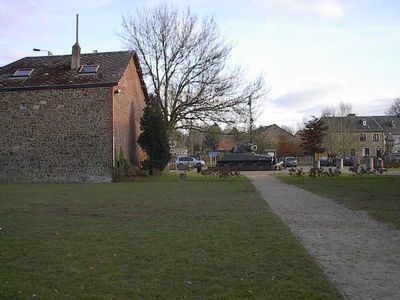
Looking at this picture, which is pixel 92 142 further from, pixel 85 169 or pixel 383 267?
pixel 383 267

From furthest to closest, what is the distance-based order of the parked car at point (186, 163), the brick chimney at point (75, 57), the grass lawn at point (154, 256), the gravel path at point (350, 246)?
1. the parked car at point (186, 163)
2. the brick chimney at point (75, 57)
3. the gravel path at point (350, 246)
4. the grass lawn at point (154, 256)

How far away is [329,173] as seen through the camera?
30.7 metres

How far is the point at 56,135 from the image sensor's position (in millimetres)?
29156

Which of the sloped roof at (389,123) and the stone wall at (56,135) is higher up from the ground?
the sloped roof at (389,123)

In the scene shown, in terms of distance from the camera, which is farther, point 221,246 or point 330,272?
point 221,246

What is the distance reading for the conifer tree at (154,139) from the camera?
108 feet

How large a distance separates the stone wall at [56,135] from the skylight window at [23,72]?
160 centimetres

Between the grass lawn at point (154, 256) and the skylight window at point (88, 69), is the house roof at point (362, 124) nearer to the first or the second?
the skylight window at point (88, 69)

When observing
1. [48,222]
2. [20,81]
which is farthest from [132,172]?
[48,222]

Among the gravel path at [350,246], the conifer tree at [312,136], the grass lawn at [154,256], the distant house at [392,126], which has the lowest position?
the gravel path at [350,246]

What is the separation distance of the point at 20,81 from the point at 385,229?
84.2ft

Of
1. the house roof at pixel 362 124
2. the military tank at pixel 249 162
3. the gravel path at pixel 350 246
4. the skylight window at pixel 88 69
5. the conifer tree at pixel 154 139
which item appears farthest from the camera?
the house roof at pixel 362 124

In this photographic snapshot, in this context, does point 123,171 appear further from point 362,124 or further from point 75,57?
point 362,124

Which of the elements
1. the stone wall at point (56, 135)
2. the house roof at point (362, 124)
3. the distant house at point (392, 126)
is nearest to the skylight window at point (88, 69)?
the stone wall at point (56, 135)
